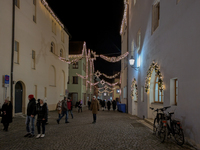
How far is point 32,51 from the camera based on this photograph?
1984 cm

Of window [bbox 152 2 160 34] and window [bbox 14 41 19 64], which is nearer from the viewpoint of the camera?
window [bbox 152 2 160 34]

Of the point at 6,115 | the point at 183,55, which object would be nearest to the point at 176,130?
the point at 183,55

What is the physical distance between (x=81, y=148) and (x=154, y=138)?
3.31 meters

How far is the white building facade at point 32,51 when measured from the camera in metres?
15.1

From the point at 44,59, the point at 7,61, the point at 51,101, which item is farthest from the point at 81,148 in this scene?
the point at 51,101

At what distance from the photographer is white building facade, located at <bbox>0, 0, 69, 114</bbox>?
1513 centimetres

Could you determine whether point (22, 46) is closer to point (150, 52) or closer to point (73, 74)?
point (150, 52)

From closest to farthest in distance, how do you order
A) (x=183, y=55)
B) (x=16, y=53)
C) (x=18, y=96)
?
(x=183, y=55), (x=16, y=53), (x=18, y=96)

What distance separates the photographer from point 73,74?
4025cm

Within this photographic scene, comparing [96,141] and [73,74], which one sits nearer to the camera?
[96,141]

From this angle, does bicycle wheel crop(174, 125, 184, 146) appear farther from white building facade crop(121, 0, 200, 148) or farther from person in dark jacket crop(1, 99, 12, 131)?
person in dark jacket crop(1, 99, 12, 131)

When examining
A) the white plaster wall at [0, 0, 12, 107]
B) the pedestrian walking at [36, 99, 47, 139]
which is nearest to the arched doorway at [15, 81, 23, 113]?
the white plaster wall at [0, 0, 12, 107]

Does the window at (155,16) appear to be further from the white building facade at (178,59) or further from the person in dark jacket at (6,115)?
the person in dark jacket at (6,115)

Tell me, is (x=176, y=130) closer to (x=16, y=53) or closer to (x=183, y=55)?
(x=183, y=55)
